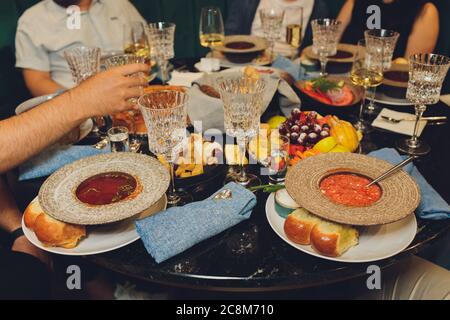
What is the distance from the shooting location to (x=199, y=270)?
1039 mm

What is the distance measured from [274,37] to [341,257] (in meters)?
1.45

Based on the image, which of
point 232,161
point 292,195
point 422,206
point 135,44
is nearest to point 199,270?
point 292,195

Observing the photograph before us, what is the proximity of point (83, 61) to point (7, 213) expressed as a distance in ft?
2.20

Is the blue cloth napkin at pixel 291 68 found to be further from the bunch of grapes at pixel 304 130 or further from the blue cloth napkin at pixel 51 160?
the blue cloth napkin at pixel 51 160

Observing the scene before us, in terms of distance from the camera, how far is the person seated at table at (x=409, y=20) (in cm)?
282

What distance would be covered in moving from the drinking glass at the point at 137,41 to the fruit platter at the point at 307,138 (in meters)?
0.89

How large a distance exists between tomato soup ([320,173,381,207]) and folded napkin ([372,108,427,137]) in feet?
1.74

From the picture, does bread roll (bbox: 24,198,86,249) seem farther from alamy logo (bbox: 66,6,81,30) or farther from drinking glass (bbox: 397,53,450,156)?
alamy logo (bbox: 66,6,81,30)

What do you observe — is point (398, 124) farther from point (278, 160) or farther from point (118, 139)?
point (118, 139)

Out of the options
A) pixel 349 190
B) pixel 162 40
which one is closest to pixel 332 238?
pixel 349 190

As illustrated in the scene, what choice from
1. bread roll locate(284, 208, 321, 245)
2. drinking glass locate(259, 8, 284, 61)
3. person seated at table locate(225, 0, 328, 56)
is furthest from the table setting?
person seated at table locate(225, 0, 328, 56)

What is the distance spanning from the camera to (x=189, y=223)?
1.11 metres

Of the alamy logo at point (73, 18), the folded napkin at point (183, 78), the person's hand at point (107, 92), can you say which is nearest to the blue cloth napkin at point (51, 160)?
the person's hand at point (107, 92)

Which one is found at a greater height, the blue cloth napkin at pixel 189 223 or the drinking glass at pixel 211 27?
the drinking glass at pixel 211 27
